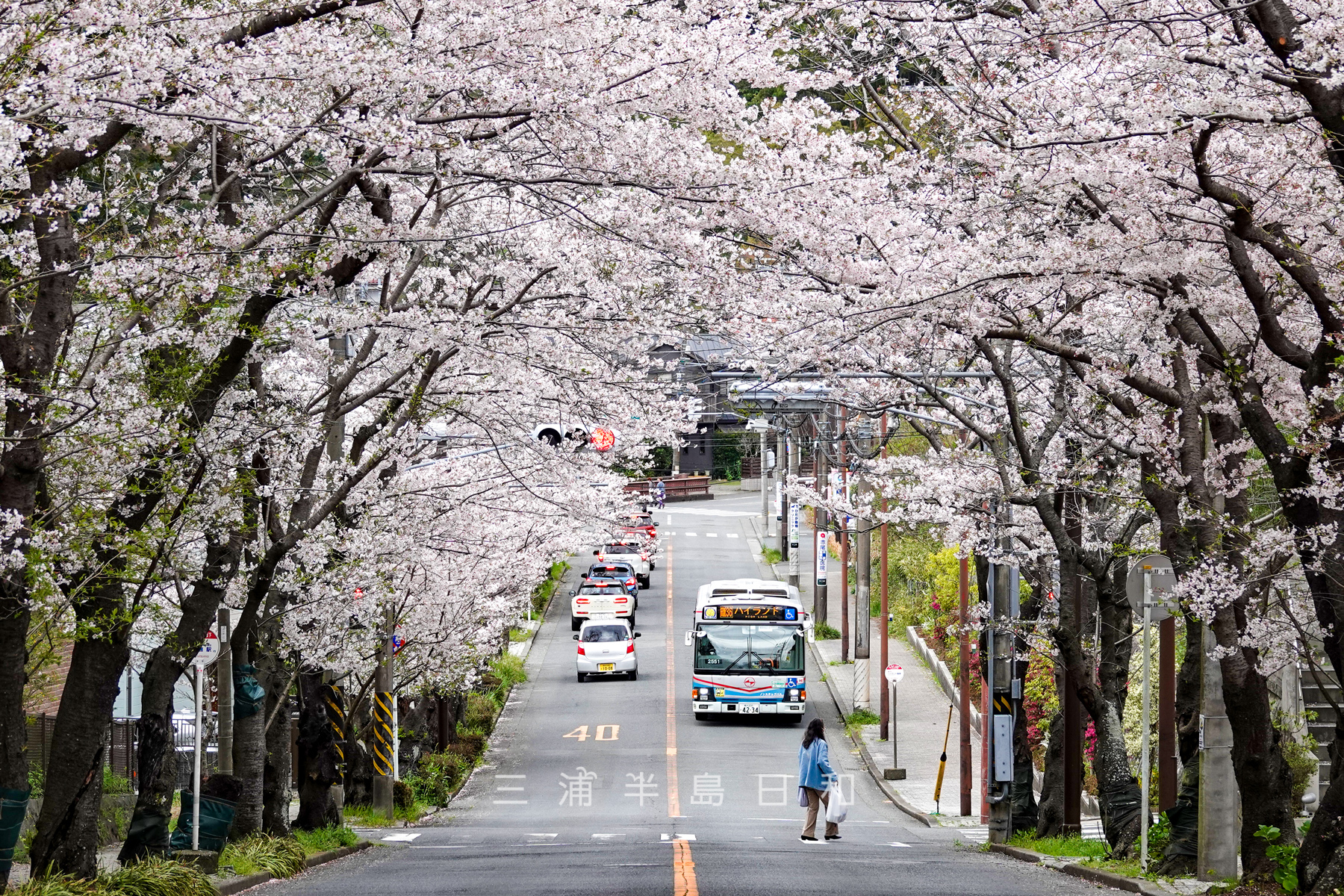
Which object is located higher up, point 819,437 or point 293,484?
point 819,437

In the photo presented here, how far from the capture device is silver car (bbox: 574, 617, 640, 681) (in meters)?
41.4

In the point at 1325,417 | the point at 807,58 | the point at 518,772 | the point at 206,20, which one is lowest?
the point at 518,772

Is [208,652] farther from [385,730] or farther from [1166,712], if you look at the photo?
[1166,712]

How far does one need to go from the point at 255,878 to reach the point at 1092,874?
8087 millimetres

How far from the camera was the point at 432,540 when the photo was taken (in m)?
22.2

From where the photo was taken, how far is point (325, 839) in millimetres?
17422

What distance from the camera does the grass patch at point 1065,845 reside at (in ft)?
53.6

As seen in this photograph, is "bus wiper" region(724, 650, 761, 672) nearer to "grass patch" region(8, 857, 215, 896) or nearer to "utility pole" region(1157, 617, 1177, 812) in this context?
"utility pole" region(1157, 617, 1177, 812)

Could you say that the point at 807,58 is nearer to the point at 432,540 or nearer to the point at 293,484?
the point at 293,484

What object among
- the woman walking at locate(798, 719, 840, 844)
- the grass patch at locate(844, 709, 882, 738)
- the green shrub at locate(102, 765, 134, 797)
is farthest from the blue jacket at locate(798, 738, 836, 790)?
the grass patch at locate(844, 709, 882, 738)

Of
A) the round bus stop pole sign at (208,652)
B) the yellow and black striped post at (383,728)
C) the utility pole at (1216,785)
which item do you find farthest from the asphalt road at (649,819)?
the round bus stop pole sign at (208,652)

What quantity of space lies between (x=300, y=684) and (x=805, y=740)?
22.9ft

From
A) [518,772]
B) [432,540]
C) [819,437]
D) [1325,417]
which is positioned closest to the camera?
[1325,417]

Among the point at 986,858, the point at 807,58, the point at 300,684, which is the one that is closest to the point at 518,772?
the point at 300,684
